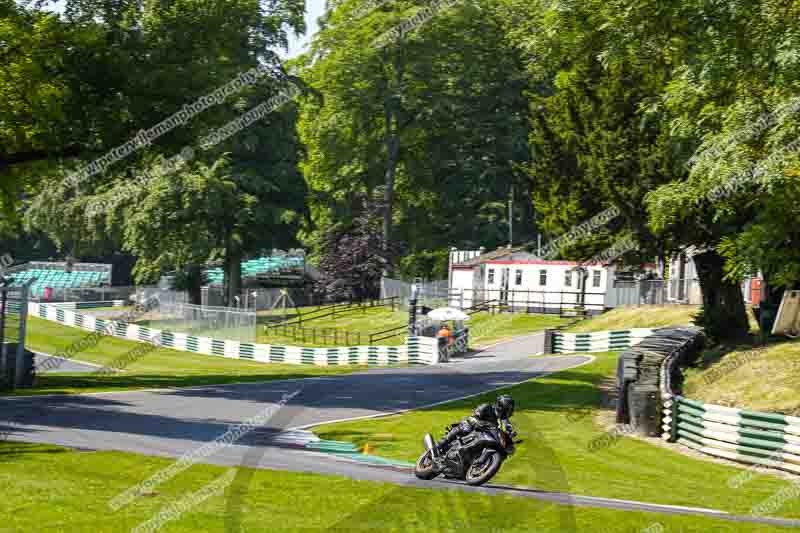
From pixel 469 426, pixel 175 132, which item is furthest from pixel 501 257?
pixel 469 426

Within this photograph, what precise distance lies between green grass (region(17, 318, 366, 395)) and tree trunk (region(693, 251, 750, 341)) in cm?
1455

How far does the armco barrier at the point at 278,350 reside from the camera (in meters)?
46.9

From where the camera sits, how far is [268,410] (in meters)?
27.5

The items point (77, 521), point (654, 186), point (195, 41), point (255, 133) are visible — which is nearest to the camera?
point (77, 521)

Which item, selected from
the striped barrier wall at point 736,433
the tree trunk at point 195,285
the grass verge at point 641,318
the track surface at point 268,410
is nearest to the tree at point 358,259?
the tree trunk at point 195,285

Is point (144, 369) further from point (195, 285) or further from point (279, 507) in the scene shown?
point (279, 507)

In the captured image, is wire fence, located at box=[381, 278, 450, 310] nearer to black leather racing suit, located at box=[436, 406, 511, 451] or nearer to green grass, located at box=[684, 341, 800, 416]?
green grass, located at box=[684, 341, 800, 416]

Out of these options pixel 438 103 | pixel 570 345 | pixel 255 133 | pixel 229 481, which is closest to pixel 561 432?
pixel 229 481

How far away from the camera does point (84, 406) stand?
25391mm

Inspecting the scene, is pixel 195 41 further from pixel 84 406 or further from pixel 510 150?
pixel 510 150

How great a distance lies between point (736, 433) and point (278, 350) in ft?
108

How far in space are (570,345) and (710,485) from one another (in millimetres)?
26181

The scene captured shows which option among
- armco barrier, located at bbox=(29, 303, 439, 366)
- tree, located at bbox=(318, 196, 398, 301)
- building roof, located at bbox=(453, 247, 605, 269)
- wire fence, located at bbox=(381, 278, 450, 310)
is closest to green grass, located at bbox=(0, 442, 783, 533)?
armco barrier, located at bbox=(29, 303, 439, 366)

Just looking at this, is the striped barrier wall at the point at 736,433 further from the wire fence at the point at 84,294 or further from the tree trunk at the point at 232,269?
the wire fence at the point at 84,294
